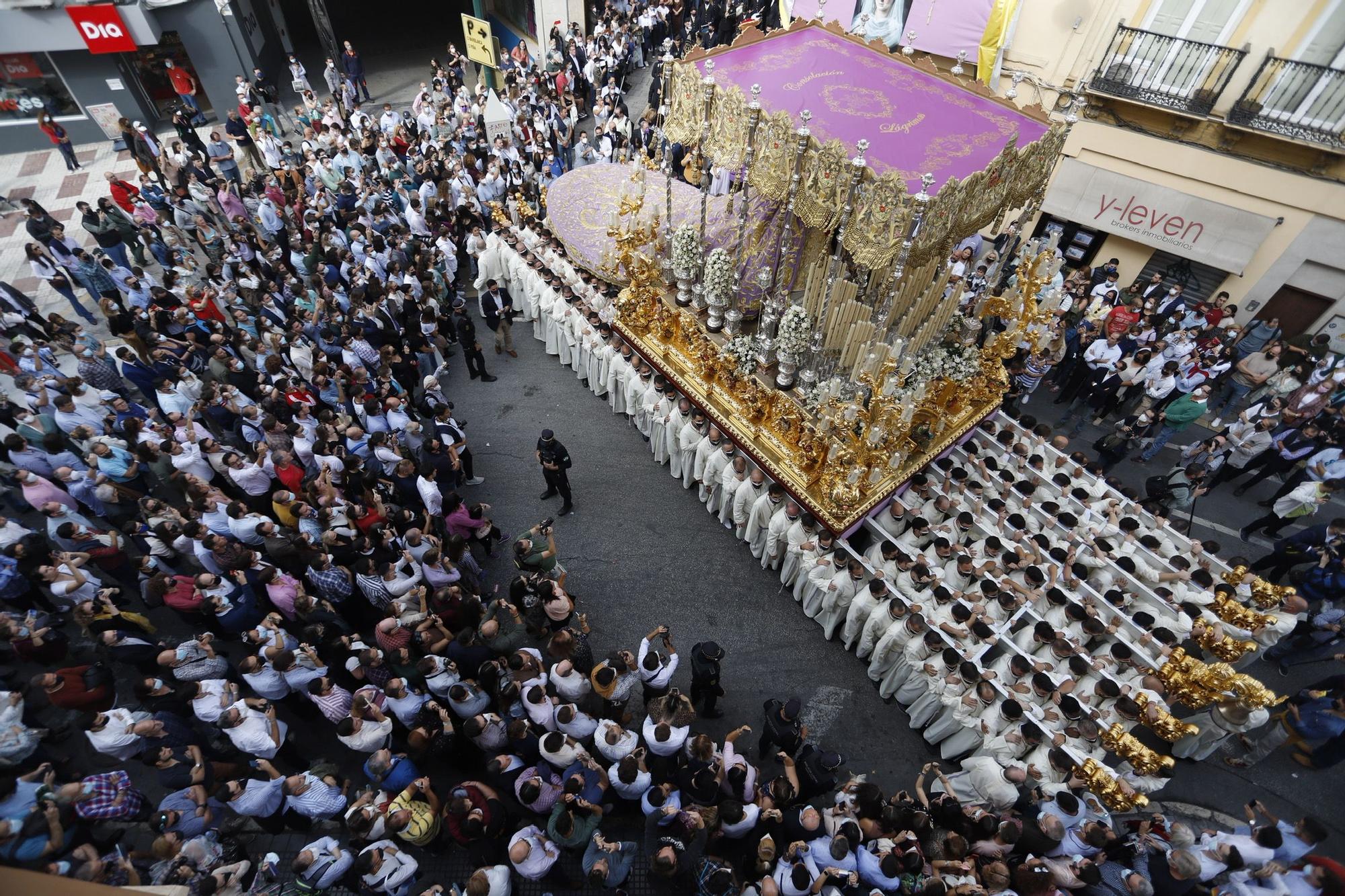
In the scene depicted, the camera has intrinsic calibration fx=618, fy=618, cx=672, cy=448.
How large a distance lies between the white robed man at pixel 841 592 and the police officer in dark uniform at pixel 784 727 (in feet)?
5.55

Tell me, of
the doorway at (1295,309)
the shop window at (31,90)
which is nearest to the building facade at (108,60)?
the shop window at (31,90)

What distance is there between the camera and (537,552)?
25.3ft

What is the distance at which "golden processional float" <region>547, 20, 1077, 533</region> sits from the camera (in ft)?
25.9

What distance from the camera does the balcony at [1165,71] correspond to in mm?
11961

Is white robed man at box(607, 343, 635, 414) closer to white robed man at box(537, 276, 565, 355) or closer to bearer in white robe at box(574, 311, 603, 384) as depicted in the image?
bearer in white robe at box(574, 311, 603, 384)

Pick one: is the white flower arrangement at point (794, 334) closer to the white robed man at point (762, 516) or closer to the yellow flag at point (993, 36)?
the white robed man at point (762, 516)

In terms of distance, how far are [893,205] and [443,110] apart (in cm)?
1649

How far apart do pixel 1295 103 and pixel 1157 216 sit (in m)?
2.63

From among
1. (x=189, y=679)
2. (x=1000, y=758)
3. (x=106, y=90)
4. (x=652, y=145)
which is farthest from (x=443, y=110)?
(x=1000, y=758)

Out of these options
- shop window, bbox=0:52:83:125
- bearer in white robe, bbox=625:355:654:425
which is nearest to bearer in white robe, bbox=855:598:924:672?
bearer in white robe, bbox=625:355:654:425

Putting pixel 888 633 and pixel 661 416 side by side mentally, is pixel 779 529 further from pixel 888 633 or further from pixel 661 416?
pixel 661 416

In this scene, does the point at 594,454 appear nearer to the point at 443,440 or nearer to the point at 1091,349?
the point at 443,440

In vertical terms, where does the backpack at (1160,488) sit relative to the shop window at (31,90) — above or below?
below

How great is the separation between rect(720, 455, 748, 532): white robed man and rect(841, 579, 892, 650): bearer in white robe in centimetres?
223
